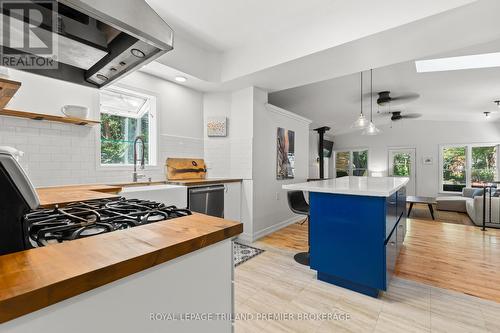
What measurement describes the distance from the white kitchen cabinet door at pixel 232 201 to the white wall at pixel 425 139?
22.5 feet

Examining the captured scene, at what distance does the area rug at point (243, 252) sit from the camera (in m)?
2.83

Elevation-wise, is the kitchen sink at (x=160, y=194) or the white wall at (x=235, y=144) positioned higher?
the white wall at (x=235, y=144)

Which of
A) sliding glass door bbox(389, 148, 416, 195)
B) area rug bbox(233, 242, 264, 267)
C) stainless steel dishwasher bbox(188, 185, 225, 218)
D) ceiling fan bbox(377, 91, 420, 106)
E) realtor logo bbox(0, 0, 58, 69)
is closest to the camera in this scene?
realtor logo bbox(0, 0, 58, 69)

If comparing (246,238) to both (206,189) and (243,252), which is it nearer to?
(243,252)

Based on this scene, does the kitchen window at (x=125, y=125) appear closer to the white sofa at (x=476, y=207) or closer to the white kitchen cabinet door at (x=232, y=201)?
the white kitchen cabinet door at (x=232, y=201)

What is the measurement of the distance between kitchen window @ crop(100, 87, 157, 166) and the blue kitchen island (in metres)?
2.19

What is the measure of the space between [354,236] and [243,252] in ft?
4.96

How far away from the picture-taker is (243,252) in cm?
309

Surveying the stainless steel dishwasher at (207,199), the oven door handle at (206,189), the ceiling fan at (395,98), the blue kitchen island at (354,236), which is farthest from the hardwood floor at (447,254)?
the ceiling fan at (395,98)

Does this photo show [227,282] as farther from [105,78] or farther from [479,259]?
[479,259]

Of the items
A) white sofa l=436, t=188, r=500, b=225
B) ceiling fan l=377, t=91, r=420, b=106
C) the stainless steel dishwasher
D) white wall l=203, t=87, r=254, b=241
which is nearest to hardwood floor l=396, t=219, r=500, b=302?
white sofa l=436, t=188, r=500, b=225

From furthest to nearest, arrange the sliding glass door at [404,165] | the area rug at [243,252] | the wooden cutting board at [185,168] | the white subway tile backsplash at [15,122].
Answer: the sliding glass door at [404,165] → the wooden cutting board at [185,168] → the area rug at [243,252] → the white subway tile backsplash at [15,122]

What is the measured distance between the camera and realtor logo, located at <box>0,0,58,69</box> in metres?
0.84

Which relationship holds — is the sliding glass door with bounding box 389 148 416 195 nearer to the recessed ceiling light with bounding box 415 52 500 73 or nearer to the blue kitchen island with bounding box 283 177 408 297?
the recessed ceiling light with bounding box 415 52 500 73
